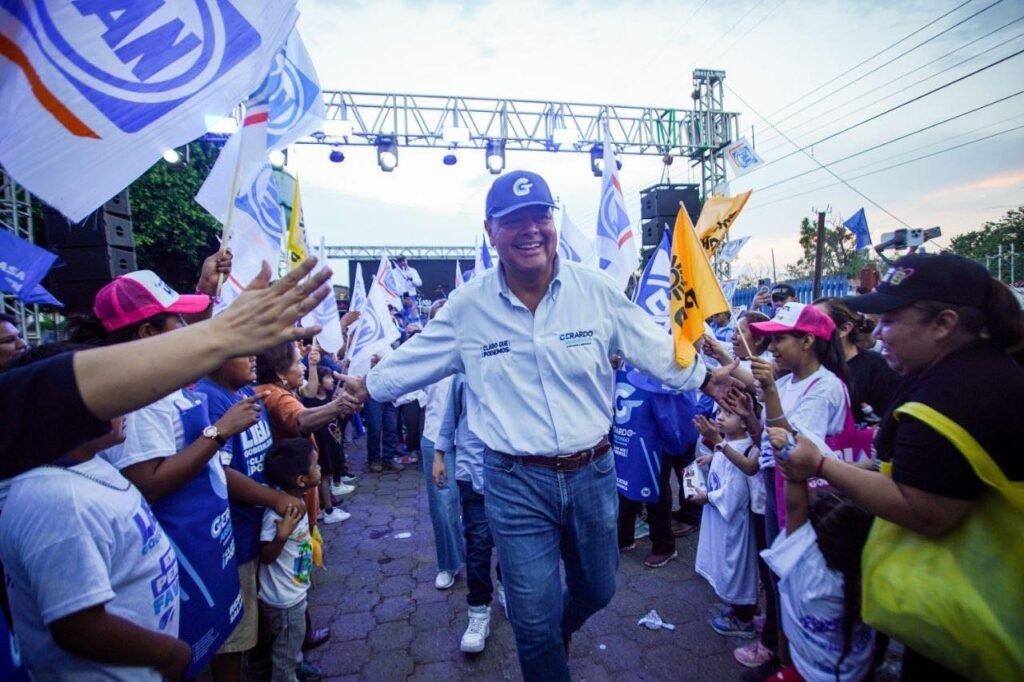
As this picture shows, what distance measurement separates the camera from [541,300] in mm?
2369

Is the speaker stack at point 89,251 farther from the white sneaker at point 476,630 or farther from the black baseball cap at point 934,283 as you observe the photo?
the black baseball cap at point 934,283

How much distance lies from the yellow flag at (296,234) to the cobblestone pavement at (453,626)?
107 inches

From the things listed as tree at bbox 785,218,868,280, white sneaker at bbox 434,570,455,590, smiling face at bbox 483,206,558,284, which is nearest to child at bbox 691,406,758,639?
smiling face at bbox 483,206,558,284

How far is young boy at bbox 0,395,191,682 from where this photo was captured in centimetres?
139

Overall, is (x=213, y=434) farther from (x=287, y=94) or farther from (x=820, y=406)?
(x=820, y=406)

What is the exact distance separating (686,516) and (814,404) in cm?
275

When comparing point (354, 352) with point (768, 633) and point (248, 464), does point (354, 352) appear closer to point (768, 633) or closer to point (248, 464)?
point (248, 464)

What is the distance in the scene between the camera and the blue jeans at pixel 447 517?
3947 mm

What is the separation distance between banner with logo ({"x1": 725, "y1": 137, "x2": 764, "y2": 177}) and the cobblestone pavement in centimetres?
1070

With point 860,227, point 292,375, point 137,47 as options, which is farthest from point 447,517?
point 860,227

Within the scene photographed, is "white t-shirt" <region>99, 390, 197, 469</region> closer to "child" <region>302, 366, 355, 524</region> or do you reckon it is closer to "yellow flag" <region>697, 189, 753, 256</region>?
"child" <region>302, 366, 355, 524</region>

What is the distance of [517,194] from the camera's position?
2.30 meters

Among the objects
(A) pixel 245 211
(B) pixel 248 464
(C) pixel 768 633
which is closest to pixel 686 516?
(C) pixel 768 633

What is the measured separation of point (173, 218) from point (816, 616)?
57.7 ft
